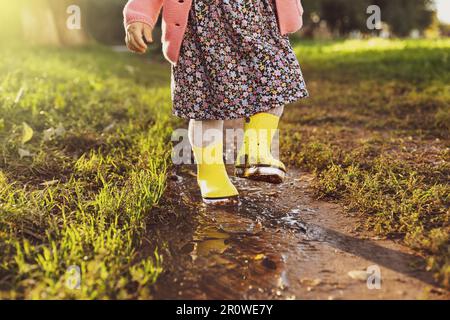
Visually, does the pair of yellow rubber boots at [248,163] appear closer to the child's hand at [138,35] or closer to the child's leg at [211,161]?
the child's leg at [211,161]

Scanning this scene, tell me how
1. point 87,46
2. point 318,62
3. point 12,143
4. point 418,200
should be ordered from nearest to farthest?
point 418,200, point 12,143, point 318,62, point 87,46

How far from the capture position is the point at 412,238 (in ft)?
6.84

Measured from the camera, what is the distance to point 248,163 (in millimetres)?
2559

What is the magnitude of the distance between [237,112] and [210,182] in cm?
37

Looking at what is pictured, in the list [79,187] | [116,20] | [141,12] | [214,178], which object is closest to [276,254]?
[214,178]

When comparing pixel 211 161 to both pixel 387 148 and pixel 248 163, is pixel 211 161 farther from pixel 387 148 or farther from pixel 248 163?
pixel 387 148

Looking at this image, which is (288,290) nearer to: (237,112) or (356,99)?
(237,112)

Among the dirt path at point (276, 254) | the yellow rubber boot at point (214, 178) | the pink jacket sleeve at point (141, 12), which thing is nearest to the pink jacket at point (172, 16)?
the pink jacket sleeve at point (141, 12)

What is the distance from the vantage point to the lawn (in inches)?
72.9

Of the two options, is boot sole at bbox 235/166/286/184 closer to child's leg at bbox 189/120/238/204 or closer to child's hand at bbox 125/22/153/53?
child's leg at bbox 189/120/238/204

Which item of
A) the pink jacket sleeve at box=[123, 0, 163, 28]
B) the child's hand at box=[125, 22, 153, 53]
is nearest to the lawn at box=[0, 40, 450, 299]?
the child's hand at box=[125, 22, 153, 53]

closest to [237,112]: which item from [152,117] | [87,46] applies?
[152,117]

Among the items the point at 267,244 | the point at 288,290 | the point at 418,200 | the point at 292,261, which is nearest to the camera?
the point at 288,290

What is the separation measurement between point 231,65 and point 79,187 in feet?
3.04
